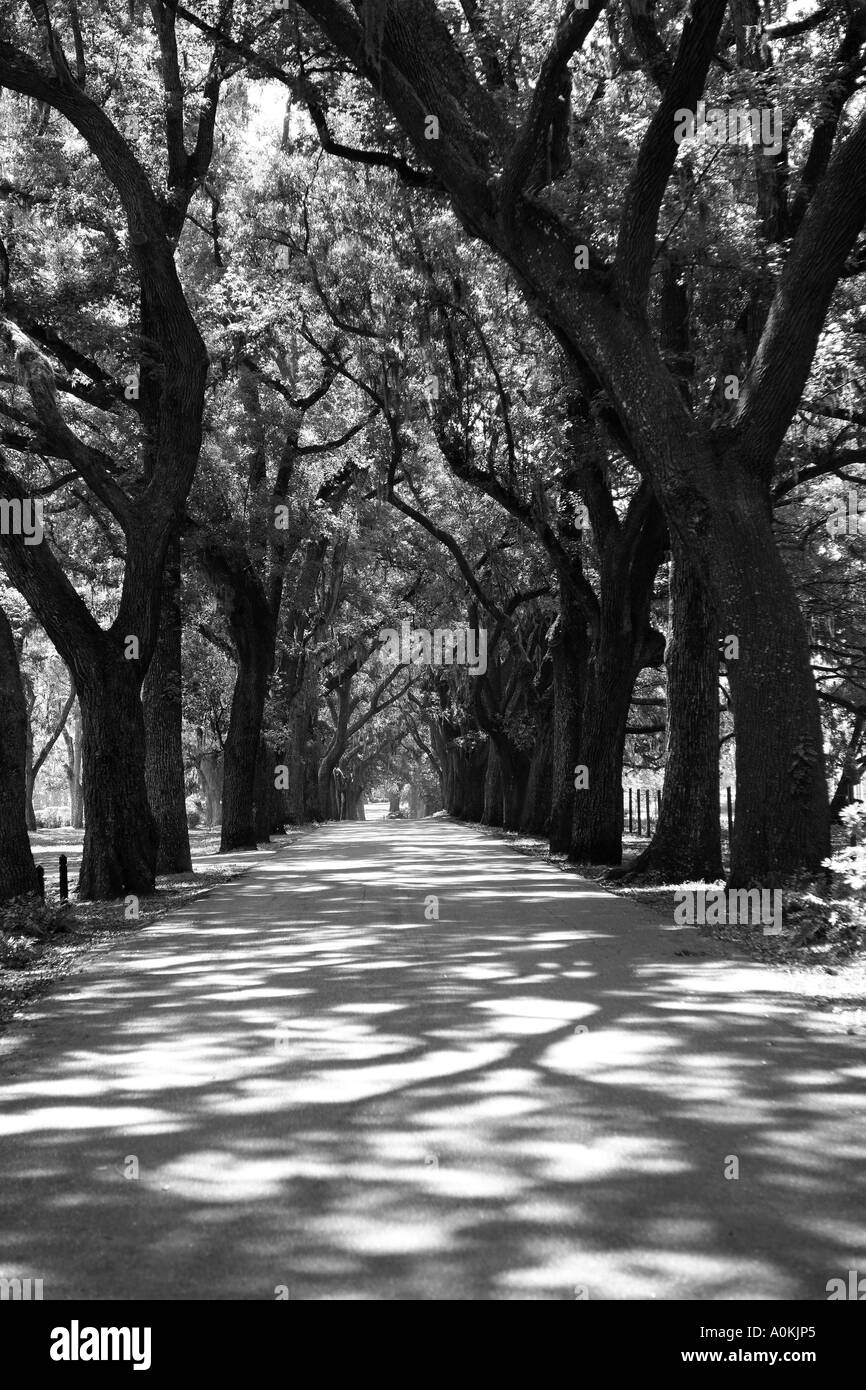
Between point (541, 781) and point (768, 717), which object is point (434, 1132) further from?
point (541, 781)

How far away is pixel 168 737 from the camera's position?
20.1 m

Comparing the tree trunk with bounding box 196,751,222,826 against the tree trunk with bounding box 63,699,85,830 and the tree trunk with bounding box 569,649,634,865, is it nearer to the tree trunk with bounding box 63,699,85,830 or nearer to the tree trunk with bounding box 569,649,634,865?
the tree trunk with bounding box 63,699,85,830

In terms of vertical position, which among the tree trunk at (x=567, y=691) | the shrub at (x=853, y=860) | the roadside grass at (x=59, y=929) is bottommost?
the roadside grass at (x=59, y=929)

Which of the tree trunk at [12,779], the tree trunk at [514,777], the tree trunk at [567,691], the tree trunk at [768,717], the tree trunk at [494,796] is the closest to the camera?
the tree trunk at [768,717]

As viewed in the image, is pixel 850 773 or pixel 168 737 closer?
pixel 168 737

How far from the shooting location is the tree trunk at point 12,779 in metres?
13.9

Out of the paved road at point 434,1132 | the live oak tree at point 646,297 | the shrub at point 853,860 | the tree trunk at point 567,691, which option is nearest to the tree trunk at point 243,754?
the tree trunk at point 567,691

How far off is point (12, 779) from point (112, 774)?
206 centimetres

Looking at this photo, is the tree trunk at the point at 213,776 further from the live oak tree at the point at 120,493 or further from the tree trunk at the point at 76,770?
the live oak tree at the point at 120,493

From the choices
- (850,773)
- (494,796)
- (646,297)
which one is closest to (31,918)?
(646,297)

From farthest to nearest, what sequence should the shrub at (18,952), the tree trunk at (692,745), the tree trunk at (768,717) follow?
the tree trunk at (692,745) → the tree trunk at (768,717) → the shrub at (18,952)

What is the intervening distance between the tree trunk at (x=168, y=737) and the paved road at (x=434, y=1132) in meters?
10.2
